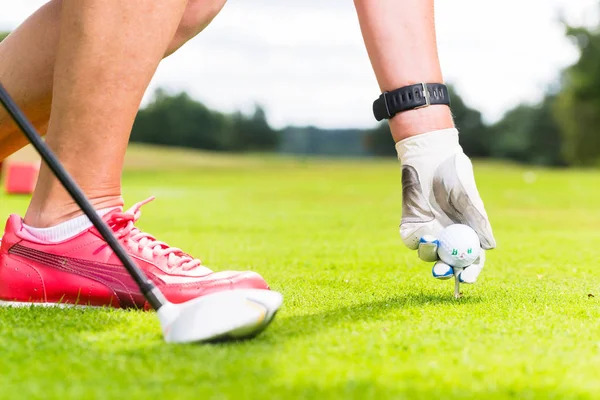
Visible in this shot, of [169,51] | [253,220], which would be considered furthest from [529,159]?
[169,51]

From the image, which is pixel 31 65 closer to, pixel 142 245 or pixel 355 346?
pixel 142 245

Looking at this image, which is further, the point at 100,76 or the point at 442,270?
the point at 442,270

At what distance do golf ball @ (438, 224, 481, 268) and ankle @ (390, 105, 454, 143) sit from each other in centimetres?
29

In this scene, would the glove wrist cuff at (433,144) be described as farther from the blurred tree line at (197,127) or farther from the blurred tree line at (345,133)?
the blurred tree line at (197,127)

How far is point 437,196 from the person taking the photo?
2035 mm

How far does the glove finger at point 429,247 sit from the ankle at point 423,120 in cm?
30

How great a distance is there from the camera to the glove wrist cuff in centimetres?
200

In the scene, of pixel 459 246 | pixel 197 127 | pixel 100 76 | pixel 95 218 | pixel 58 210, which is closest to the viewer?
pixel 95 218

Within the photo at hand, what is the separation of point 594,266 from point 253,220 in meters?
3.49

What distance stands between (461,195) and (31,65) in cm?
130

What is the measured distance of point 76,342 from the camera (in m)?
1.40

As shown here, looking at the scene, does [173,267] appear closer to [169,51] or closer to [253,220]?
[169,51]

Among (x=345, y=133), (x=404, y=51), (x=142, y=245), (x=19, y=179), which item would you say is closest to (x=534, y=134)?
(x=345, y=133)

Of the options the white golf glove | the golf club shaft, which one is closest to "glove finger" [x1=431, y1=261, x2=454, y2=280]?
the white golf glove
